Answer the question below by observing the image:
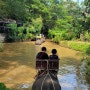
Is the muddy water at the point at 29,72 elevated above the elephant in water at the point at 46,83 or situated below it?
below

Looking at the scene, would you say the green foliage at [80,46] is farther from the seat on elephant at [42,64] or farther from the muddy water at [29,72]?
the seat on elephant at [42,64]

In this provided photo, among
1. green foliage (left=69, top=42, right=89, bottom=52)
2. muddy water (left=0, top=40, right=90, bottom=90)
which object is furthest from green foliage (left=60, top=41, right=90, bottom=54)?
muddy water (left=0, top=40, right=90, bottom=90)

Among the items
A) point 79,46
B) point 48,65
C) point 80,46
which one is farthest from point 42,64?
point 79,46

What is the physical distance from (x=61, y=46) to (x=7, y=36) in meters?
9.20

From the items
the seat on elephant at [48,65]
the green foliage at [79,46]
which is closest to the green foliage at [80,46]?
the green foliage at [79,46]

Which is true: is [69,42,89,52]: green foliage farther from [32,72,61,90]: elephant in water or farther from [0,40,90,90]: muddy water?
[32,72,61,90]: elephant in water

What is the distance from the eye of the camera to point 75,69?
78.0 feet

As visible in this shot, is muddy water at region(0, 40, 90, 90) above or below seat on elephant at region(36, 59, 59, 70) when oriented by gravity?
below

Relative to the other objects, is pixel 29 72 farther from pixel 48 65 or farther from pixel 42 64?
pixel 48 65

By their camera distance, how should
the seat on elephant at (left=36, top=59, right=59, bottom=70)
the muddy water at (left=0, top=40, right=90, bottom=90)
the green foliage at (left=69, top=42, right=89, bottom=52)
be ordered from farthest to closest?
the green foliage at (left=69, top=42, right=89, bottom=52) < the muddy water at (left=0, top=40, right=90, bottom=90) < the seat on elephant at (left=36, top=59, right=59, bottom=70)

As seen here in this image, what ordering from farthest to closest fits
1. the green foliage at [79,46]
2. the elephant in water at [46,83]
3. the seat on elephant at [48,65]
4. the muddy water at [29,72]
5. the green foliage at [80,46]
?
the green foliage at [79,46], the green foliage at [80,46], the muddy water at [29,72], the seat on elephant at [48,65], the elephant in water at [46,83]

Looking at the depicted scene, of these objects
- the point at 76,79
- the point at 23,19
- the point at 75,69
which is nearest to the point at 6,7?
the point at 75,69

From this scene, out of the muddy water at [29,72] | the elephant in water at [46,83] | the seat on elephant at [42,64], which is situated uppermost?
the seat on elephant at [42,64]

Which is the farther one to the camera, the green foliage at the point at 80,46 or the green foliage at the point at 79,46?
the green foliage at the point at 79,46
